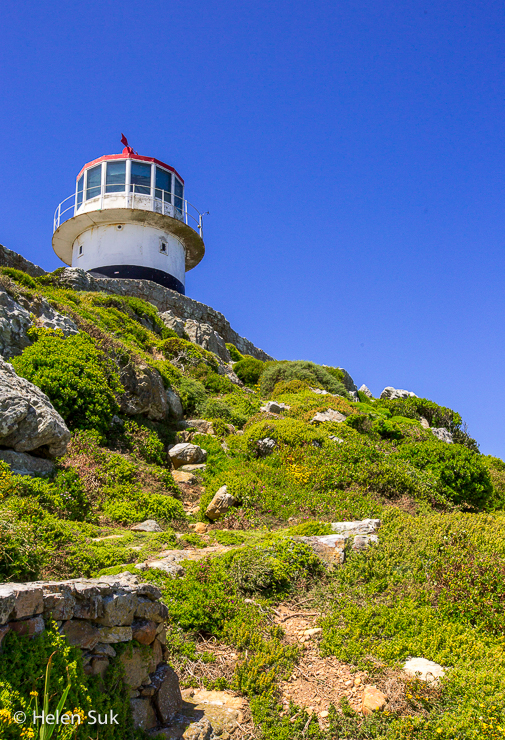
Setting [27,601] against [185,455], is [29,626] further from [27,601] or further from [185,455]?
[185,455]

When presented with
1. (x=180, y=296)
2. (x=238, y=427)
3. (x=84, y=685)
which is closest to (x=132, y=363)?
(x=238, y=427)

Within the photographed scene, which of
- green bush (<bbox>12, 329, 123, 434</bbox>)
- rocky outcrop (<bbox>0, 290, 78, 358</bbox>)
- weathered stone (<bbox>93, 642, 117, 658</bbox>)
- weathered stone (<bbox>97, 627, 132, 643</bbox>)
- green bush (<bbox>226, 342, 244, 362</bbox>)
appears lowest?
weathered stone (<bbox>93, 642, 117, 658</bbox>)

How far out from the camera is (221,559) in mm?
7062

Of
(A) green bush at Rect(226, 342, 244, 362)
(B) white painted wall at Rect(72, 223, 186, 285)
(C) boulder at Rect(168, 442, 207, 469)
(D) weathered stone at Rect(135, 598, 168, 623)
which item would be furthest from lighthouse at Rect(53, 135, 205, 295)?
(D) weathered stone at Rect(135, 598, 168, 623)

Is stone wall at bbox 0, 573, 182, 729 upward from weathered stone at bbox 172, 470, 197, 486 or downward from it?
downward

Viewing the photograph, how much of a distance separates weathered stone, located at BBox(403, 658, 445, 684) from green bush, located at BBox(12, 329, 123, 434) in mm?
7493

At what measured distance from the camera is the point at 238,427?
1562cm

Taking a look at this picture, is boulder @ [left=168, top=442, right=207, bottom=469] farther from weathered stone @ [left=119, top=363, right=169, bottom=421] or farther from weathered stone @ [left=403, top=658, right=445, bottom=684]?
weathered stone @ [left=403, top=658, right=445, bottom=684]

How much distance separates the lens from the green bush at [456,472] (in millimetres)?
13047

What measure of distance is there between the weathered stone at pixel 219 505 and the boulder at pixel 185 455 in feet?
8.06

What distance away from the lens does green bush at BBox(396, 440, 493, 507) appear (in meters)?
13.0

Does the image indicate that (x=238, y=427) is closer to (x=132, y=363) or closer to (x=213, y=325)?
(x=132, y=363)

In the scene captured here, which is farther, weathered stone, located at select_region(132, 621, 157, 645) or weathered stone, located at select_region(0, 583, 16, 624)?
weathered stone, located at select_region(132, 621, 157, 645)

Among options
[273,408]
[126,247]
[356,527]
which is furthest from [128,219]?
[356,527]
